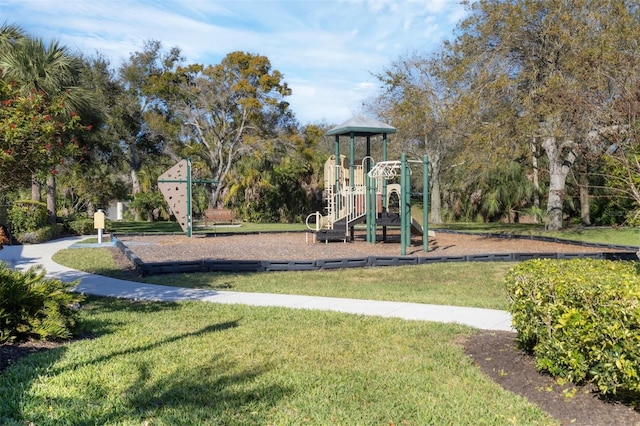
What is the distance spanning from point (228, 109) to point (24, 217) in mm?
16609

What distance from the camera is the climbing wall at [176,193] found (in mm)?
20891

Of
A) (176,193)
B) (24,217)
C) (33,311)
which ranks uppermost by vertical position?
(176,193)

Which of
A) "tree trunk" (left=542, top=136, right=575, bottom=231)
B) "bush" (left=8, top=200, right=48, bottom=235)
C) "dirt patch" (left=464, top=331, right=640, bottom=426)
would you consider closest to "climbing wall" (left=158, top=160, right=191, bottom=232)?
"bush" (left=8, top=200, right=48, bottom=235)

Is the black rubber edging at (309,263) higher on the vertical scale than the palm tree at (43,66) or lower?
lower

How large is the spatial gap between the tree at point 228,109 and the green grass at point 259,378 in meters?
27.1

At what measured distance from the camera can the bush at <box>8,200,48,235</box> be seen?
18.7 meters

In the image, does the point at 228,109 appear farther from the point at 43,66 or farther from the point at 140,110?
the point at 43,66

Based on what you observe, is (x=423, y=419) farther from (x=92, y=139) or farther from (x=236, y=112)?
(x=236, y=112)

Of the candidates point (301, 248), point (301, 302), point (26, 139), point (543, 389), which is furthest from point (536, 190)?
point (26, 139)

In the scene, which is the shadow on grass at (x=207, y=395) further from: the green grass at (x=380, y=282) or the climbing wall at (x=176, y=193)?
the climbing wall at (x=176, y=193)

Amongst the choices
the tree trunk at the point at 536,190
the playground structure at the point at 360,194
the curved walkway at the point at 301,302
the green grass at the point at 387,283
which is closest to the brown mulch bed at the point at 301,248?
the playground structure at the point at 360,194

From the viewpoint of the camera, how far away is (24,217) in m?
18.9

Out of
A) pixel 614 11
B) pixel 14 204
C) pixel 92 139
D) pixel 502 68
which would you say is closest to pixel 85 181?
pixel 92 139

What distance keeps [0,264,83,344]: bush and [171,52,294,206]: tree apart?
26.6m
